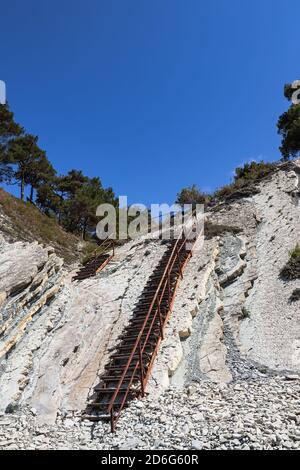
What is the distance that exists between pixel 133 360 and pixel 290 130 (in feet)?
78.3

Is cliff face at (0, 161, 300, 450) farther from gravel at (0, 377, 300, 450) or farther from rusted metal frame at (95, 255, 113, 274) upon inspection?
gravel at (0, 377, 300, 450)

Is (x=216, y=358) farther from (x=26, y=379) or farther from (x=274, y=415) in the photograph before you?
(x=26, y=379)

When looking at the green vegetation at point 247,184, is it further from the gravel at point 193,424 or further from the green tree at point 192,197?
the gravel at point 193,424

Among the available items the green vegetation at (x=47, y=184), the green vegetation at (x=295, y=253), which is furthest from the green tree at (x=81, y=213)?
the green vegetation at (x=295, y=253)

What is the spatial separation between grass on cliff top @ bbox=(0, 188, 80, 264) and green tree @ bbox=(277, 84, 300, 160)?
15805mm

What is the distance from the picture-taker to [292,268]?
14.0 metres

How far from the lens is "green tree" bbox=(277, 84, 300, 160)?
2925 cm

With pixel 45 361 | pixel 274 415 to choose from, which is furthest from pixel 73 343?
pixel 274 415

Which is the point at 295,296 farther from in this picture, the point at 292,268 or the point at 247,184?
the point at 247,184

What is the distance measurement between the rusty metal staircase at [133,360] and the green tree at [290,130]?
1867 cm

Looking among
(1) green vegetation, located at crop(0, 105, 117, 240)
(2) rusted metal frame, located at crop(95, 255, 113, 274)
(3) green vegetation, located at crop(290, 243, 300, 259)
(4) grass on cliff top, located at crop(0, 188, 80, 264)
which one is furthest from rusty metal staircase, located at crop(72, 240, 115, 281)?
(1) green vegetation, located at crop(0, 105, 117, 240)

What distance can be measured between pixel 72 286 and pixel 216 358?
7.23 meters

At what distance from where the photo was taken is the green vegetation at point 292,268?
13.8m

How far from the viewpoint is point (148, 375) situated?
10.1m
